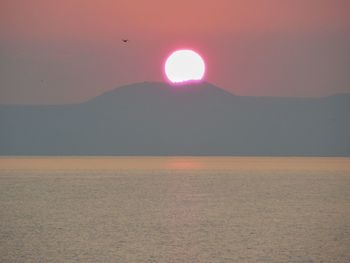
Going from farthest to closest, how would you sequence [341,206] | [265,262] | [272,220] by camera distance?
[341,206]
[272,220]
[265,262]

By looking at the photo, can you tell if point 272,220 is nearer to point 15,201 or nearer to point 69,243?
point 69,243

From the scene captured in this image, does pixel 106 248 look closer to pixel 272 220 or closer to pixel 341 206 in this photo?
pixel 272 220

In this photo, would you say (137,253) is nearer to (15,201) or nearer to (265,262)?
(265,262)

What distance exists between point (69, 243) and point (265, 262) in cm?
1074

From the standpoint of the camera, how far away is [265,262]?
3681 cm

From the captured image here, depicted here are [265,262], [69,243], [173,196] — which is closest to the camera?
[265,262]

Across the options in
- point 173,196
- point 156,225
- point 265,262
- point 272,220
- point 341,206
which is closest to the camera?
point 265,262

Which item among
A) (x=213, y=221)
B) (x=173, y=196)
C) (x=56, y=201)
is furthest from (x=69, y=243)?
(x=173, y=196)

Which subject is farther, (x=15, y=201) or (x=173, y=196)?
(x=173, y=196)

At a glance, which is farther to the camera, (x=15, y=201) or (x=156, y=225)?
(x=15, y=201)

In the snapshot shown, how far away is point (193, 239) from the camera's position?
4434 cm

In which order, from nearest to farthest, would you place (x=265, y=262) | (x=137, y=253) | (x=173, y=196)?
(x=265, y=262) → (x=137, y=253) → (x=173, y=196)

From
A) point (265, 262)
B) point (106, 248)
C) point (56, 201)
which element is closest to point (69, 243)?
point (106, 248)

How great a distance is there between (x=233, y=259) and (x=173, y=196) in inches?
1904
